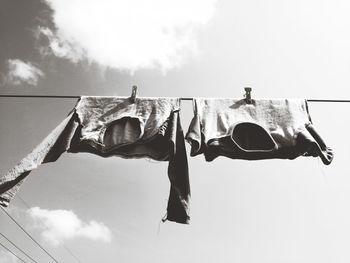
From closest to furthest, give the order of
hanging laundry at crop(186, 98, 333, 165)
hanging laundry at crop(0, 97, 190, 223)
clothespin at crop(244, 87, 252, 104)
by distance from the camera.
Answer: hanging laundry at crop(0, 97, 190, 223), hanging laundry at crop(186, 98, 333, 165), clothespin at crop(244, 87, 252, 104)

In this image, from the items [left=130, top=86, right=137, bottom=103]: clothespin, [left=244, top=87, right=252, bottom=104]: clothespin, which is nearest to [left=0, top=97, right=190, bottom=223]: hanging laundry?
[left=130, top=86, right=137, bottom=103]: clothespin

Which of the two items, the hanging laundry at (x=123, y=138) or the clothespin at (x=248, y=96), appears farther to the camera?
the clothespin at (x=248, y=96)

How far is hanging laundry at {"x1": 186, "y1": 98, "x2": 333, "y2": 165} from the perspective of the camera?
9.18 feet

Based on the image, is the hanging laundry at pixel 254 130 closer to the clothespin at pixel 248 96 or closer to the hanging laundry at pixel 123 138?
the clothespin at pixel 248 96

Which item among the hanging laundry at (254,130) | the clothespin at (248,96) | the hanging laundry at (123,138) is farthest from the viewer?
the clothespin at (248,96)

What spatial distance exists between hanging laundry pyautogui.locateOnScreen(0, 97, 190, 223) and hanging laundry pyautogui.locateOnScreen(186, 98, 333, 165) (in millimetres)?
234

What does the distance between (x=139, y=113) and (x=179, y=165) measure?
790 mm

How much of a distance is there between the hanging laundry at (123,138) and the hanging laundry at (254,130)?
23cm

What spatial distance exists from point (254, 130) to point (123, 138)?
49.9 inches

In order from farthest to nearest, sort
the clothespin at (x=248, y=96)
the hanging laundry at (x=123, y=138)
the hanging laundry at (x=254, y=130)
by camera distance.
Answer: the clothespin at (x=248, y=96) → the hanging laundry at (x=254, y=130) → the hanging laundry at (x=123, y=138)

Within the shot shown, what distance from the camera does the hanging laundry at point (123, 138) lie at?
8.43 feet

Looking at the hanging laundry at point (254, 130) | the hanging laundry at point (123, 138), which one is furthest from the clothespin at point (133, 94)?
the hanging laundry at point (254, 130)

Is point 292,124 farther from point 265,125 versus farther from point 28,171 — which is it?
point 28,171

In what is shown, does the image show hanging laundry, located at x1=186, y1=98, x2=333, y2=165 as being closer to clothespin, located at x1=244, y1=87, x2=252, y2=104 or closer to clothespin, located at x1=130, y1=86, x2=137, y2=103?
clothespin, located at x1=244, y1=87, x2=252, y2=104
